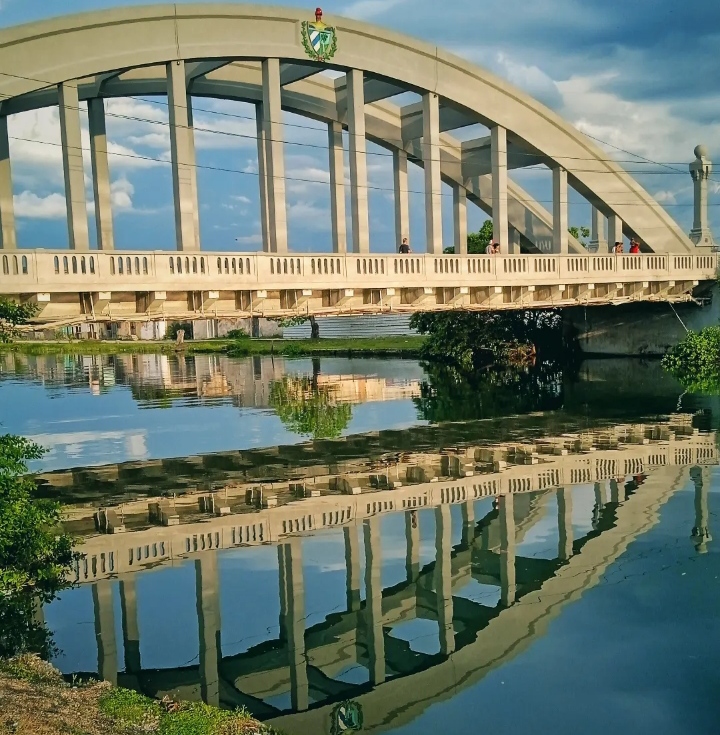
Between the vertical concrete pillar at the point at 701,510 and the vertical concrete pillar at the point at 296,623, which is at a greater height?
the vertical concrete pillar at the point at 701,510

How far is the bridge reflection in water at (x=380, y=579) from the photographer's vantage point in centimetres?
894

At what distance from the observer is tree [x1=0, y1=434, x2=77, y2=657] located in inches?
414

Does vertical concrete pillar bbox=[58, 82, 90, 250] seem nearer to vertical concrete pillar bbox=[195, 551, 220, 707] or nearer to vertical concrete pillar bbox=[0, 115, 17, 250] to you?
vertical concrete pillar bbox=[0, 115, 17, 250]

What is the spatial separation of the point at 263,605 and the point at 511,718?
404cm

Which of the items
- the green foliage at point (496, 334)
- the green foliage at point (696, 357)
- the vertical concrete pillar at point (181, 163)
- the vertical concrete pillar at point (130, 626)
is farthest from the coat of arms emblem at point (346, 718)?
the green foliage at point (496, 334)

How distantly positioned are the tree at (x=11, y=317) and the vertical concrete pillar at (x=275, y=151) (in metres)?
8.96

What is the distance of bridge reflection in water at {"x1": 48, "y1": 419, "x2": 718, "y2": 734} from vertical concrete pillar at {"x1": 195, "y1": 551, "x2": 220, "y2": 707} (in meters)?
0.03

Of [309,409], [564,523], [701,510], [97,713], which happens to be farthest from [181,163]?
[97,713]

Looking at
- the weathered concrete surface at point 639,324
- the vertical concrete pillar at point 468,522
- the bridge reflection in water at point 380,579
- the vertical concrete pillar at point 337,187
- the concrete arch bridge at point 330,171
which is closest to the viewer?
the bridge reflection in water at point 380,579

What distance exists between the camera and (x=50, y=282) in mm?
18859

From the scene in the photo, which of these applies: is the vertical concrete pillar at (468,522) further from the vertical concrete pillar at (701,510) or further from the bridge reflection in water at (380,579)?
the vertical concrete pillar at (701,510)

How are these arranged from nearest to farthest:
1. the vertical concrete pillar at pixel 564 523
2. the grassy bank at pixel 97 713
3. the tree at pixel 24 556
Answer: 1. the grassy bank at pixel 97 713
2. the tree at pixel 24 556
3. the vertical concrete pillar at pixel 564 523

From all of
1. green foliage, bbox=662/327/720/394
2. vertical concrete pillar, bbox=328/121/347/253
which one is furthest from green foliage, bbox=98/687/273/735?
green foliage, bbox=662/327/720/394

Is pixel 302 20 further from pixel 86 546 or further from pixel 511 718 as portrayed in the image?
pixel 511 718
